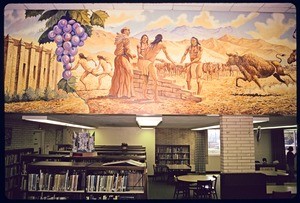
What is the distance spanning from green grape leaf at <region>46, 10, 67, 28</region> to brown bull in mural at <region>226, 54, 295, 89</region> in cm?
319

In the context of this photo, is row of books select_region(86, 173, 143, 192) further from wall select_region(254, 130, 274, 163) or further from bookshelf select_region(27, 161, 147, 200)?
wall select_region(254, 130, 274, 163)

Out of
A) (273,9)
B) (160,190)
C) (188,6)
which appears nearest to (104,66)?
(188,6)

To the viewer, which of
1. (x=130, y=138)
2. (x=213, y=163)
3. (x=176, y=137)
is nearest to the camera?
(x=130, y=138)

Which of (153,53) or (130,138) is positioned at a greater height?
(153,53)

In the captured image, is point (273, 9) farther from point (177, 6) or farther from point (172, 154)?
point (172, 154)

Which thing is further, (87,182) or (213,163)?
(213,163)

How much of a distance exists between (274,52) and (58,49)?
4007 mm

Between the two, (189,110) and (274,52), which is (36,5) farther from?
(274,52)

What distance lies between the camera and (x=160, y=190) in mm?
11320

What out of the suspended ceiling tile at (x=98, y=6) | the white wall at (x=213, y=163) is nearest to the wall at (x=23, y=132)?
the suspended ceiling tile at (x=98, y=6)

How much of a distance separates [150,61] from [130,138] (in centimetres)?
1013

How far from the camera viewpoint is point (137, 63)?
17.5ft

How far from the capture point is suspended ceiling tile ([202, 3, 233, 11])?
513 cm

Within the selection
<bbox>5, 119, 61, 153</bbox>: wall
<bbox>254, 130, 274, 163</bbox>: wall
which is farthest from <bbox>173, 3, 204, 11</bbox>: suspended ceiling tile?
<bbox>254, 130, 274, 163</bbox>: wall
